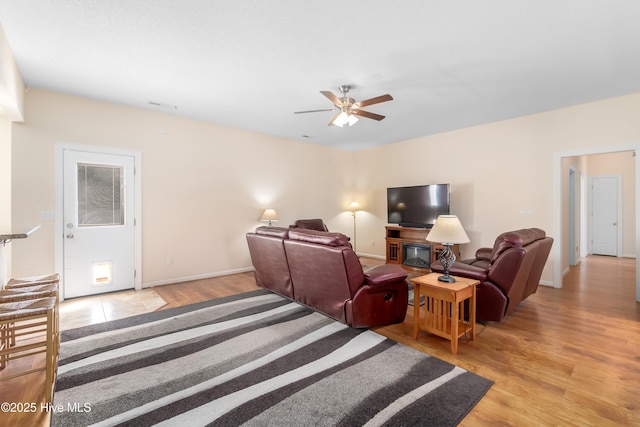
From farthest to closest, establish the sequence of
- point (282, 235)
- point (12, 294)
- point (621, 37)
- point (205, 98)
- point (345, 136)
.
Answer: point (345, 136) → point (205, 98) → point (282, 235) → point (621, 37) → point (12, 294)

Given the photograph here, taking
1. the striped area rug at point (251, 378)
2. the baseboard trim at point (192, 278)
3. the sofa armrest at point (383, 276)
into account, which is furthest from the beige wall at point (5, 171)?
the sofa armrest at point (383, 276)

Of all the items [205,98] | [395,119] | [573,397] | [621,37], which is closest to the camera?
[573,397]

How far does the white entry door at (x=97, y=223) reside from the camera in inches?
150

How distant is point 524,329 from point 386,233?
354 centimetres

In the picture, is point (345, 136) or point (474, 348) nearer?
point (474, 348)

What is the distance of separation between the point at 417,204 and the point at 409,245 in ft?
2.82

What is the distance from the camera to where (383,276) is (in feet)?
9.21

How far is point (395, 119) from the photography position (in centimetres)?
479

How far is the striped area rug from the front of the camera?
167cm

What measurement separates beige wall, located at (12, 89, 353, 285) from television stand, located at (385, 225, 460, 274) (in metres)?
1.86

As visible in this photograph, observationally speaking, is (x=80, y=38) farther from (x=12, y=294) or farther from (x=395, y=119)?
(x=395, y=119)

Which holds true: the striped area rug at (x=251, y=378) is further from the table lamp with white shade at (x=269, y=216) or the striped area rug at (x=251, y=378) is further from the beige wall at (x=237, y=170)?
the table lamp with white shade at (x=269, y=216)

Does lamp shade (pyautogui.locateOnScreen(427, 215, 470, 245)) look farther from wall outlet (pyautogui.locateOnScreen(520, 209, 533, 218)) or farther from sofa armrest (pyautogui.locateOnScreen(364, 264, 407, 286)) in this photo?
wall outlet (pyautogui.locateOnScreen(520, 209, 533, 218))

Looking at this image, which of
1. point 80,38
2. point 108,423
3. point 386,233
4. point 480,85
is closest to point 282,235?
point 108,423
